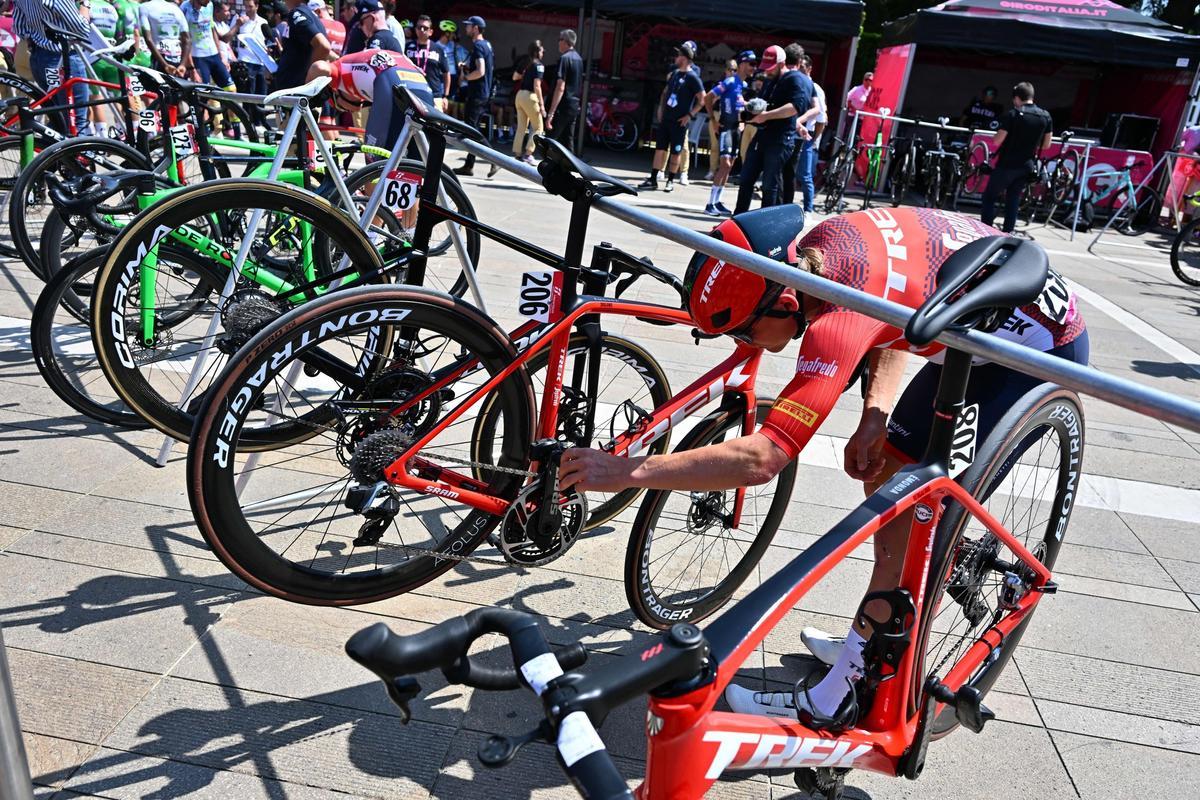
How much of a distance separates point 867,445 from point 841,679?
0.59 metres

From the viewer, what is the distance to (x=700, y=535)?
3.05 m

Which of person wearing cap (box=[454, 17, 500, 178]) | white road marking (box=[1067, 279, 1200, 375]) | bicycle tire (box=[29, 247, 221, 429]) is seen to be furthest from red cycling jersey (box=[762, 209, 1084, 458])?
person wearing cap (box=[454, 17, 500, 178])

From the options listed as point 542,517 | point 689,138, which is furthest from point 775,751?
point 689,138

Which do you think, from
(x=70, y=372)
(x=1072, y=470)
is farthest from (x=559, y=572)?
(x=70, y=372)

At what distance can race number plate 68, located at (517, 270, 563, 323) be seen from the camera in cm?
263

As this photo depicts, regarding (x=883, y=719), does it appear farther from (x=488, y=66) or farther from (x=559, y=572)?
(x=488, y=66)

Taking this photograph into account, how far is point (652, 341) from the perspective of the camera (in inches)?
230

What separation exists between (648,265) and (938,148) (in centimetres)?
1266

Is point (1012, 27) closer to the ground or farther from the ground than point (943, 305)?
farther from the ground

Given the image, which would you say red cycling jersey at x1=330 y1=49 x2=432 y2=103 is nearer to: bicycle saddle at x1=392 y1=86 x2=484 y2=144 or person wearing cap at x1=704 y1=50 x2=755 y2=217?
bicycle saddle at x1=392 y1=86 x2=484 y2=144

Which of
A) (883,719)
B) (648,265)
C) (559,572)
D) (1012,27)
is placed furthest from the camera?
(1012,27)

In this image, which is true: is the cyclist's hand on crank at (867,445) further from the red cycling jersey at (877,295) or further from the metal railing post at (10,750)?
the metal railing post at (10,750)

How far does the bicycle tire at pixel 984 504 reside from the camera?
193 cm

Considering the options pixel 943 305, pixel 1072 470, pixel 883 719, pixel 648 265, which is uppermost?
pixel 943 305
